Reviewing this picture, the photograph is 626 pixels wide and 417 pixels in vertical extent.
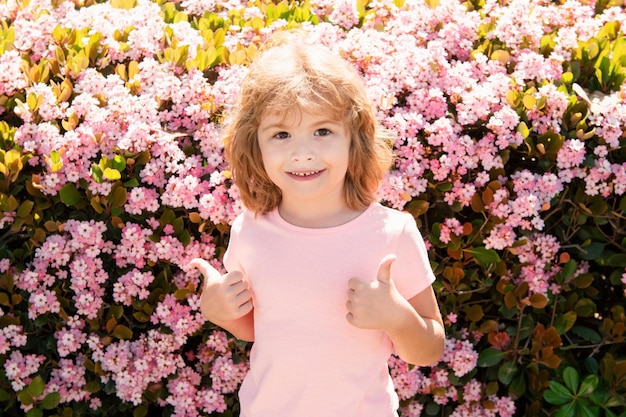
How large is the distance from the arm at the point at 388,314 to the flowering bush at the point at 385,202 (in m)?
0.86

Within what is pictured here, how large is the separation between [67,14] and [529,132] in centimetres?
210

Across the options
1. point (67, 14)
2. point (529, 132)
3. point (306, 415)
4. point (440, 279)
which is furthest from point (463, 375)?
point (67, 14)

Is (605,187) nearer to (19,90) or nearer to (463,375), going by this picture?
(463,375)

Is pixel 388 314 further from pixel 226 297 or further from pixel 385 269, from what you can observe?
pixel 226 297

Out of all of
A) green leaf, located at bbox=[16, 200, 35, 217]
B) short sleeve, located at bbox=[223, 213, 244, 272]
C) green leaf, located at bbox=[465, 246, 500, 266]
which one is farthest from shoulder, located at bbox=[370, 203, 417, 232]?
green leaf, located at bbox=[16, 200, 35, 217]

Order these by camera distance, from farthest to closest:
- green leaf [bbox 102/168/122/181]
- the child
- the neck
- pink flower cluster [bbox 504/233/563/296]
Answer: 1. pink flower cluster [bbox 504/233/563/296]
2. green leaf [bbox 102/168/122/181]
3. the neck
4. the child

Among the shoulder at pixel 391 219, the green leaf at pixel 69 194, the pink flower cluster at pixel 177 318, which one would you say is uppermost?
the shoulder at pixel 391 219

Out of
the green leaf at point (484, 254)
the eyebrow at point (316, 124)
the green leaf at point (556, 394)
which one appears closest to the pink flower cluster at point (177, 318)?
the green leaf at point (484, 254)

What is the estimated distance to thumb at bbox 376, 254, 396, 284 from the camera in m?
2.09

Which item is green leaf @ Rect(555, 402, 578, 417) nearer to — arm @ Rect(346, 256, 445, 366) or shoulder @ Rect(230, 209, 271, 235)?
arm @ Rect(346, 256, 445, 366)

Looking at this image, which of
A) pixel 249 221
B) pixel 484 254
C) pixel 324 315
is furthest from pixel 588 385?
pixel 249 221

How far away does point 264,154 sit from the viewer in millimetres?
2252

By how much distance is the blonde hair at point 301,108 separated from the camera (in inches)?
86.8

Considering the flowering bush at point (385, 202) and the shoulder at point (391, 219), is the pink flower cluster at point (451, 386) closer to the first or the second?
the flowering bush at point (385, 202)
